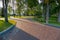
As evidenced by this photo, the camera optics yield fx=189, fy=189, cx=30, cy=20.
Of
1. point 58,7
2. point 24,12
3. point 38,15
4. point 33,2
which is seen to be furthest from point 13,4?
point 58,7

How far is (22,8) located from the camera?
50.9 meters

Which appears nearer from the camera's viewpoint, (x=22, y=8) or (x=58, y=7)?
(x=58, y=7)

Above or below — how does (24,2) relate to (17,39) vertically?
above

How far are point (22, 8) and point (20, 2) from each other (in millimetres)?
1808

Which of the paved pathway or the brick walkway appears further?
the brick walkway

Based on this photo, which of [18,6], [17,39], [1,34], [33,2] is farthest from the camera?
[18,6]

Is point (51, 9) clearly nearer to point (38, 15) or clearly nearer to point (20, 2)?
point (38, 15)

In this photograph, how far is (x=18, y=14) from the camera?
51.4m

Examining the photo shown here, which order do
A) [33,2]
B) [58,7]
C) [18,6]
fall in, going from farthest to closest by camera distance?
[18,6] < [33,2] < [58,7]

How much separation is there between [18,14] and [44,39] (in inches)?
1581

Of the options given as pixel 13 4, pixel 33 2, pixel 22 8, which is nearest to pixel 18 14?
pixel 22 8

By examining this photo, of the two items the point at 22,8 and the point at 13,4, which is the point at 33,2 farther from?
the point at 13,4

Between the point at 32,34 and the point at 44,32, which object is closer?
the point at 32,34

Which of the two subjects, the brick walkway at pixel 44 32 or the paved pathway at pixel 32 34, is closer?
the paved pathway at pixel 32 34
